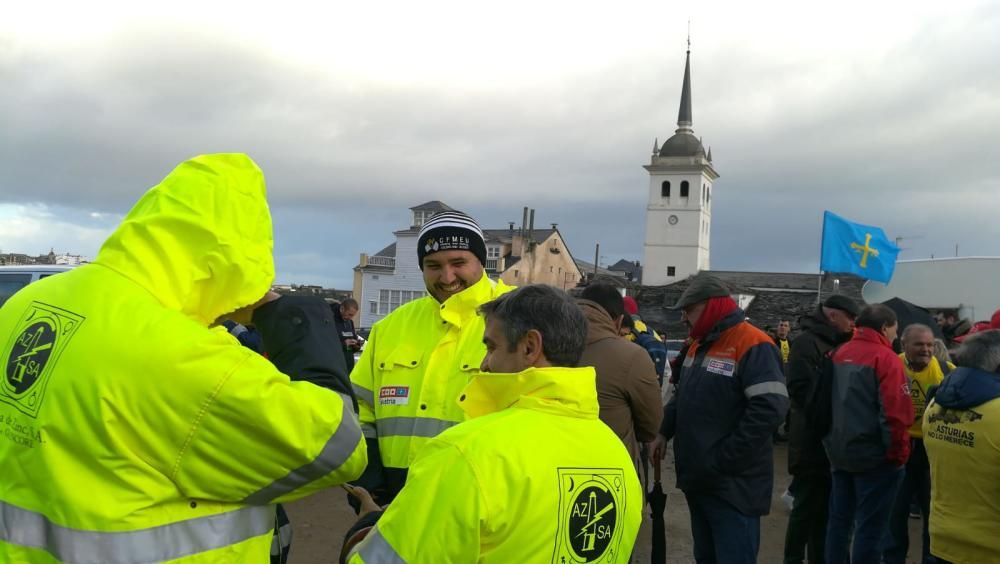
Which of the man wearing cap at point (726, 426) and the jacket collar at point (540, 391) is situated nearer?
the jacket collar at point (540, 391)

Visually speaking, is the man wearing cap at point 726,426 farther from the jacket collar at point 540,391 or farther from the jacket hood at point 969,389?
the jacket collar at point 540,391

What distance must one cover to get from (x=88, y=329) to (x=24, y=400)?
0.74 feet

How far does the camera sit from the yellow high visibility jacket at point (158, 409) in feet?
4.99

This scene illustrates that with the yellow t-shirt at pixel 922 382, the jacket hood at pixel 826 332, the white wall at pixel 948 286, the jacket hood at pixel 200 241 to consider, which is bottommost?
the yellow t-shirt at pixel 922 382

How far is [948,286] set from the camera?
1733 centimetres

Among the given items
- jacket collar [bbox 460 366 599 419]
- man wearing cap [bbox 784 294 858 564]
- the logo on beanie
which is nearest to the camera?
jacket collar [bbox 460 366 599 419]

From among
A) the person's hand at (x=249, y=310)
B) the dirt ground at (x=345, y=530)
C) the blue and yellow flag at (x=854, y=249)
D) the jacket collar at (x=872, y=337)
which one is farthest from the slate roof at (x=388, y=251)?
the person's hand at (x=249, y=310)

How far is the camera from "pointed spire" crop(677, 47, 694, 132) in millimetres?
72875

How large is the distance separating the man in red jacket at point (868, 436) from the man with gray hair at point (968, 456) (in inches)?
36.3

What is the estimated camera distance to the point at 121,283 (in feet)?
5.34

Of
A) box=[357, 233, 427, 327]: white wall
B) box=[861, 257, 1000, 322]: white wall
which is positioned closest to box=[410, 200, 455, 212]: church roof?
box=[357, 233, 427, 327]: white wall

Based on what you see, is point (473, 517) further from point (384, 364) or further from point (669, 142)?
point (669, 142)

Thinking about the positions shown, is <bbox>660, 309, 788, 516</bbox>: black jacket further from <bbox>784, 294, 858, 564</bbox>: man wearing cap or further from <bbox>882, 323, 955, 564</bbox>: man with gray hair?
<bbox>882, 323, 955, 564</bbox>: man with gray hair

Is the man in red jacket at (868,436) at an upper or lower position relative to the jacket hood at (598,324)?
lower
